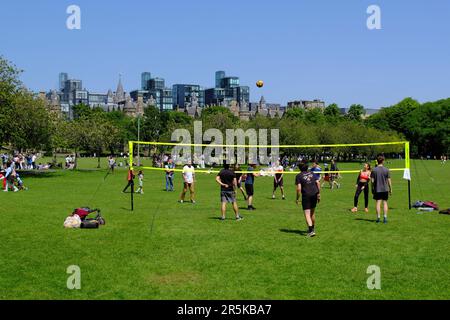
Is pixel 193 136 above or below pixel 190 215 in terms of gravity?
above

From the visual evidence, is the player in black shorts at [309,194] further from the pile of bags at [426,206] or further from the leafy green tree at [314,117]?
the leafy green tree at [314,117]

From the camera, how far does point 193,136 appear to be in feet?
208

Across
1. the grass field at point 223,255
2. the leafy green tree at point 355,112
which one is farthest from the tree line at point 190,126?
the grass field at point 223,255

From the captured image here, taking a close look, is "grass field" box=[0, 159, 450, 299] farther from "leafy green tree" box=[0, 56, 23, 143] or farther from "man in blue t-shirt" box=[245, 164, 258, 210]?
"leafy green tree" box=[0, 56, 23, 143]

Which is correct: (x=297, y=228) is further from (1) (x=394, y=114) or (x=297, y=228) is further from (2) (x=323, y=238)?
(1) (x=394, y=114)

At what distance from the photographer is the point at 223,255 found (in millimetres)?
10812

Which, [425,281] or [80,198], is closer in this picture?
[425,281]

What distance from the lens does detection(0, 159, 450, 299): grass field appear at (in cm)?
834

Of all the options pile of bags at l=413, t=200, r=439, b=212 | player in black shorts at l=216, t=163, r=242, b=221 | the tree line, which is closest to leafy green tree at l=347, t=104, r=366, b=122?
the tree line

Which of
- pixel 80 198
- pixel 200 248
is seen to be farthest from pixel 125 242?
pixel 80 198

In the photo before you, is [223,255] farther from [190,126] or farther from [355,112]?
[355,112]

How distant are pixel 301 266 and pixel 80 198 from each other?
15.6 metres

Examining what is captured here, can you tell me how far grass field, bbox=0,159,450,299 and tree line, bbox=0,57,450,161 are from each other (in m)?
23.6
